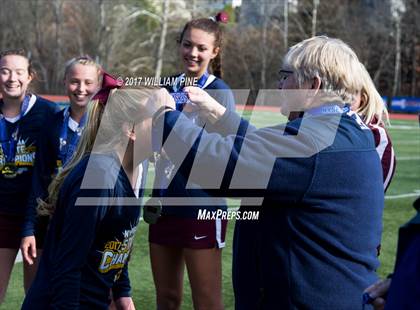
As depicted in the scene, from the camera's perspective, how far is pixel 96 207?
106 inches

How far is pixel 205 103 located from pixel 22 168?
2278 millimetres

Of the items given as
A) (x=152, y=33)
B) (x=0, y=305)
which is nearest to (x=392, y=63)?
(x=152, y=33)

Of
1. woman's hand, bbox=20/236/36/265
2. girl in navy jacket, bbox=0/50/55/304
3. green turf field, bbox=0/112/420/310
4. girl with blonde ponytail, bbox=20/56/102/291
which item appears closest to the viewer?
woman's hand, bbox=20/236/36/265

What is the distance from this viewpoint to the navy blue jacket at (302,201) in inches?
96.3

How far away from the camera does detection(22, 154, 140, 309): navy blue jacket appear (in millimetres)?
2652

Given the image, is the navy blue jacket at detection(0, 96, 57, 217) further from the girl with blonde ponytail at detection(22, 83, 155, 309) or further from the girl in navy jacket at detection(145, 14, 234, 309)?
the girl with blonde ponytail at detection(22, 83, 155, 309)

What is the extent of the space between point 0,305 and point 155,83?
2.93 m

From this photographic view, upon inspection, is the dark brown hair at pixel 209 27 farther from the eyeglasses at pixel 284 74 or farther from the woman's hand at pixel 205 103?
the eyeglasses at pixel 284 74

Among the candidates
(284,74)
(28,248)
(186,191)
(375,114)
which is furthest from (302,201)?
(28,248)

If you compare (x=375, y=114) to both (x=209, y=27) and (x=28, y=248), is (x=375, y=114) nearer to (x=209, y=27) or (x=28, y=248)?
(x=209, y=27)

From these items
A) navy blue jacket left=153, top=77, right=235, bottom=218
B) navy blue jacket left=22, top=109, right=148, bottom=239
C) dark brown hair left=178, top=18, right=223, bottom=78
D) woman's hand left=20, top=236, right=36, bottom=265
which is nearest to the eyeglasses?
navy blue jacket left=153, top=77, right=235, bottom=218

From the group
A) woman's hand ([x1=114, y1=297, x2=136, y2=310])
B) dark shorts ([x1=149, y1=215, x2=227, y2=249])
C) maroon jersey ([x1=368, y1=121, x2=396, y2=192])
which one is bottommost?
woman's hand ([x1=114, y1=297, x2=136, y2=310])

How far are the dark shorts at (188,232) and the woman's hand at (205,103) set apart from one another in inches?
41.6

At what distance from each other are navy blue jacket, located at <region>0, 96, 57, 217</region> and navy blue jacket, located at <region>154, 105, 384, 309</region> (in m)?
2.31
